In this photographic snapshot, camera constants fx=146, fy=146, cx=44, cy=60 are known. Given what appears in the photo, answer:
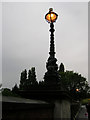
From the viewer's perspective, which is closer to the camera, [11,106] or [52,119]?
[11,106]

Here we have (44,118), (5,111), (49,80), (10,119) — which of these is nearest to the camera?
(5,111)

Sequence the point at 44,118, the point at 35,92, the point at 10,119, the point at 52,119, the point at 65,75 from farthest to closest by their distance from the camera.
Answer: the point at 65,75
the point at 35,92
the point at 52,119
the point at 44,118
the point at 10,119

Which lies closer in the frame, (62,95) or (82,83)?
(62,95)

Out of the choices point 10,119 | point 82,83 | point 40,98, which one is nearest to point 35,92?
point 40,98

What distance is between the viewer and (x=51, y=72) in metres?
5.23

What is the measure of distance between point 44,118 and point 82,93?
57.6 metres

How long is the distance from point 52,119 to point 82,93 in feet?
187

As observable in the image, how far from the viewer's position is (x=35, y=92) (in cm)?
442

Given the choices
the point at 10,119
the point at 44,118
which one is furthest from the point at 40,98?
the point at 10,119

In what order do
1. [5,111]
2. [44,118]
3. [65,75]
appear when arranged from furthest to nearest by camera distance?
[65,75] < [44,118] < [5,111]

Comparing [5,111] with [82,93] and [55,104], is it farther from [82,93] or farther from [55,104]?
[82,93]

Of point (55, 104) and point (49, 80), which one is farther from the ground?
point (49, 80)

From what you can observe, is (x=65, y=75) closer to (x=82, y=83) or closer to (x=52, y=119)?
(x=82, y=83)

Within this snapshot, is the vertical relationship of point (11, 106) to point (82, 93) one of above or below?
above
